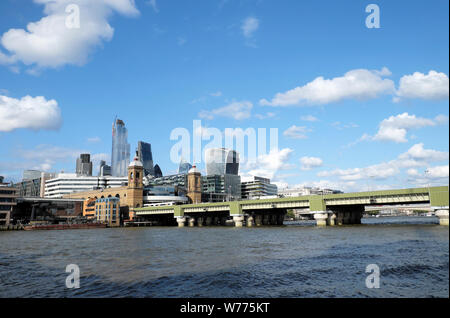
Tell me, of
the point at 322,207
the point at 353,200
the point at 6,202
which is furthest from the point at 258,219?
the point at 6,202

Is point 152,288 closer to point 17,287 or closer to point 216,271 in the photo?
point 216,271

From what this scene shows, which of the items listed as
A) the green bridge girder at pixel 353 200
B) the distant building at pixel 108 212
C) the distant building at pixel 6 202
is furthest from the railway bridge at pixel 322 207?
the distant building at pixel 6 202

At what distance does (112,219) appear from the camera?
618 feet

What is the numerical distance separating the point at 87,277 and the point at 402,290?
25979 mm

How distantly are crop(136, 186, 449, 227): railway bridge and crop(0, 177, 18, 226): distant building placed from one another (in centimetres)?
6510

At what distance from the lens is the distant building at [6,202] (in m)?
158

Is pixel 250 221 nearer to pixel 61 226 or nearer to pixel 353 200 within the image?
pixel 353 200

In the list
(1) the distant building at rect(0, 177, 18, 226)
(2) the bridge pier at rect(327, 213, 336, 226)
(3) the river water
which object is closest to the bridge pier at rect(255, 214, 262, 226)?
(2) the bridge pier at rect(327, 213, 336, 226)

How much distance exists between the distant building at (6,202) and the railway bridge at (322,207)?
6510 centimetres

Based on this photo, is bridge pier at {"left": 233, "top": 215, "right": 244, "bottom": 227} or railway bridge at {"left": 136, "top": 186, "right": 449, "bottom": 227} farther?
bridge pier at {"left": 233, "top": 215, "right": 244, "bottom": 227}

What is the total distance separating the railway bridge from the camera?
8825 cm

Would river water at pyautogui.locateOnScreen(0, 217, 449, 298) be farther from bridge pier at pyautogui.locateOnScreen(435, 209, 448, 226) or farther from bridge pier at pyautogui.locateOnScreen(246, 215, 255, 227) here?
bridge pier at pyautogui.locateOnScreen(246, 215, 255, 227)
